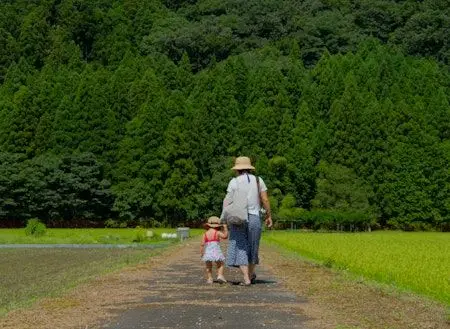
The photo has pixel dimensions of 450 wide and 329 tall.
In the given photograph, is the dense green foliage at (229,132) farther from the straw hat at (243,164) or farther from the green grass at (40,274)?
the straw hat at (243,164)

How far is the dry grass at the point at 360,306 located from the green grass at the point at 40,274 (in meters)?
3.57

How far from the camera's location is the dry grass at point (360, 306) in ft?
26.5

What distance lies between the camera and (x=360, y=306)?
9.50 m

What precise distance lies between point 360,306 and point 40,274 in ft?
40.7

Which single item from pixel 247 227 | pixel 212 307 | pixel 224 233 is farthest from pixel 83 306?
pixel 224 233

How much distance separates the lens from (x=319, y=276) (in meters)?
14.1

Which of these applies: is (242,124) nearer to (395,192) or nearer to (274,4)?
(395,192)

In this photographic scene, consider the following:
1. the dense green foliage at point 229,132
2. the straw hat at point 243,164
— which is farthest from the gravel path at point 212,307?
the dense green foliage at point 229,132

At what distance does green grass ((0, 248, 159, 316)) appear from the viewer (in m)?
13.0

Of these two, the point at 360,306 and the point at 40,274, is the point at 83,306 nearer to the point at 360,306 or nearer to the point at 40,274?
the point at 360,306

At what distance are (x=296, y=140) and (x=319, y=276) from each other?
64.7 metres

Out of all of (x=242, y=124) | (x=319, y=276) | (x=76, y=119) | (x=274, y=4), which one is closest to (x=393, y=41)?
(x=274, y=4)

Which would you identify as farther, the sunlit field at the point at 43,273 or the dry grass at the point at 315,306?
the sunlit field at the point at 43,273

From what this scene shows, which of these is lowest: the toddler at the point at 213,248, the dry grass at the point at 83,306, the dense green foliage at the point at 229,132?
the dry grass at the point at 83,306
